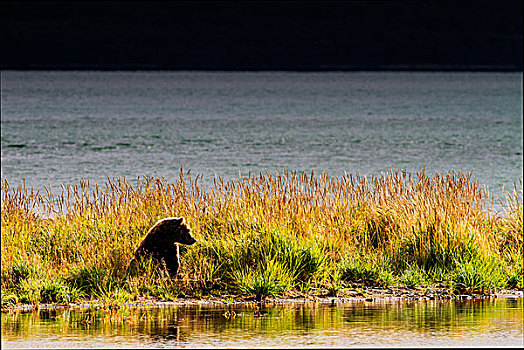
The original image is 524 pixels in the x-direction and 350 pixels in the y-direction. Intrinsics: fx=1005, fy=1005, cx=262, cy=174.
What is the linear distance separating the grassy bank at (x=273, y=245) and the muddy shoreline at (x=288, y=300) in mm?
145

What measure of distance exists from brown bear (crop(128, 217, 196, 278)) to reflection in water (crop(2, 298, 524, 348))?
1011mm

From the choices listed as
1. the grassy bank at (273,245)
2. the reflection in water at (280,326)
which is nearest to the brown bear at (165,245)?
the grassy bank at (273,245)

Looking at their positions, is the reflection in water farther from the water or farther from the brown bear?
the water

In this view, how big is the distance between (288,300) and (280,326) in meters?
1.54

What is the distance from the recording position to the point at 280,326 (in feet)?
32.1

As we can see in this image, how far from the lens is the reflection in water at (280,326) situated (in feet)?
29.6

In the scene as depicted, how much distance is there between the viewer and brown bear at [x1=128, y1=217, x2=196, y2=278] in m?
11.7

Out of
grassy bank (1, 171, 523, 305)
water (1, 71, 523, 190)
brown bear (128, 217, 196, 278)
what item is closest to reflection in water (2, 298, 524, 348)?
grassy bank (1, 171, 523, 305)

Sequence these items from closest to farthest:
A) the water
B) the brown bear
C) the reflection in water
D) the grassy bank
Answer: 1. the reflection in water
2. the grassy bank
3. the brown bear
4. the water

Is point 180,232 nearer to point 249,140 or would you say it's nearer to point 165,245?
point 165,245

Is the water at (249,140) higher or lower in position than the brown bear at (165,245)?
higher

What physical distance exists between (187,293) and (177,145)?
5510cm

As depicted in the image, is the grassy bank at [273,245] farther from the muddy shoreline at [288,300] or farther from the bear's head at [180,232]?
the bear's head at [180,232]

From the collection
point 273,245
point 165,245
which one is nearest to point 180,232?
point 165,245
